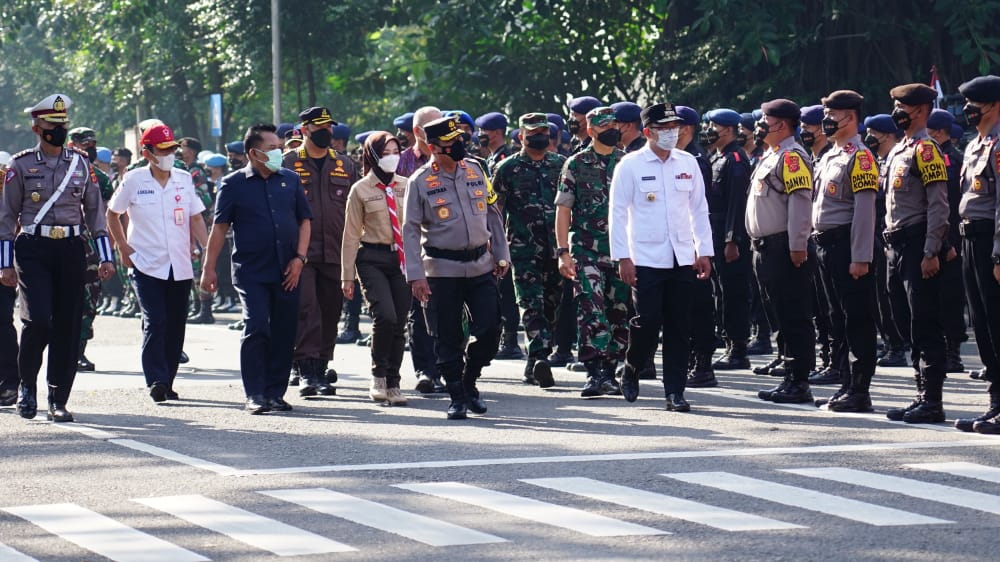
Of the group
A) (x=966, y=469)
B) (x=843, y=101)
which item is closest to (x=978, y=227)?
(x=843, y=101)

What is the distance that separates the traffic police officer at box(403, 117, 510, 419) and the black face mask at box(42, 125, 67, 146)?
7.90ft

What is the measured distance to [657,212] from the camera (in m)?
11.7

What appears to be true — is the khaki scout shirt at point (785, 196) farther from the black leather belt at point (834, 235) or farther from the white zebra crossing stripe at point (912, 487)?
the white zebra crossing stripe at point (912, 487)

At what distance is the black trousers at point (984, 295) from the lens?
1042 cm

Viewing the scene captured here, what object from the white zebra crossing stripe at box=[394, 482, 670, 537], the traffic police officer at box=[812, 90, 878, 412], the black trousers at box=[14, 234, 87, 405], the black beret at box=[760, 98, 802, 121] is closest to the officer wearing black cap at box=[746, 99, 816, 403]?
the black beret at box=[760, 98, 802, 121]

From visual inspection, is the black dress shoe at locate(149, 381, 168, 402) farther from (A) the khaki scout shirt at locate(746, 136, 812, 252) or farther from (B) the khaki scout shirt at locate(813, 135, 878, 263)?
(B) the khaki scout shirt at locate(813, 135, 878, 263)

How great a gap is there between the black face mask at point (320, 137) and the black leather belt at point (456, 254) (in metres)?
2.09

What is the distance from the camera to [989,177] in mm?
10328

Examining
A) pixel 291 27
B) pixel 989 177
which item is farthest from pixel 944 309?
pixel 291 27

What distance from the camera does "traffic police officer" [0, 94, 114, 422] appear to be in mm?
11570

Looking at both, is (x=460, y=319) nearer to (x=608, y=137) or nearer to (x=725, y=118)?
(x=608, y=137)

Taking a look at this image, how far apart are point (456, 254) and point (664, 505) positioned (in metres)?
3.84

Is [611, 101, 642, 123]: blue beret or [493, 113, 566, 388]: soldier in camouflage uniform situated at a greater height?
[611, 101, 642, 123]: blue beret

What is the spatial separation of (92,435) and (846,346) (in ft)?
17.7
